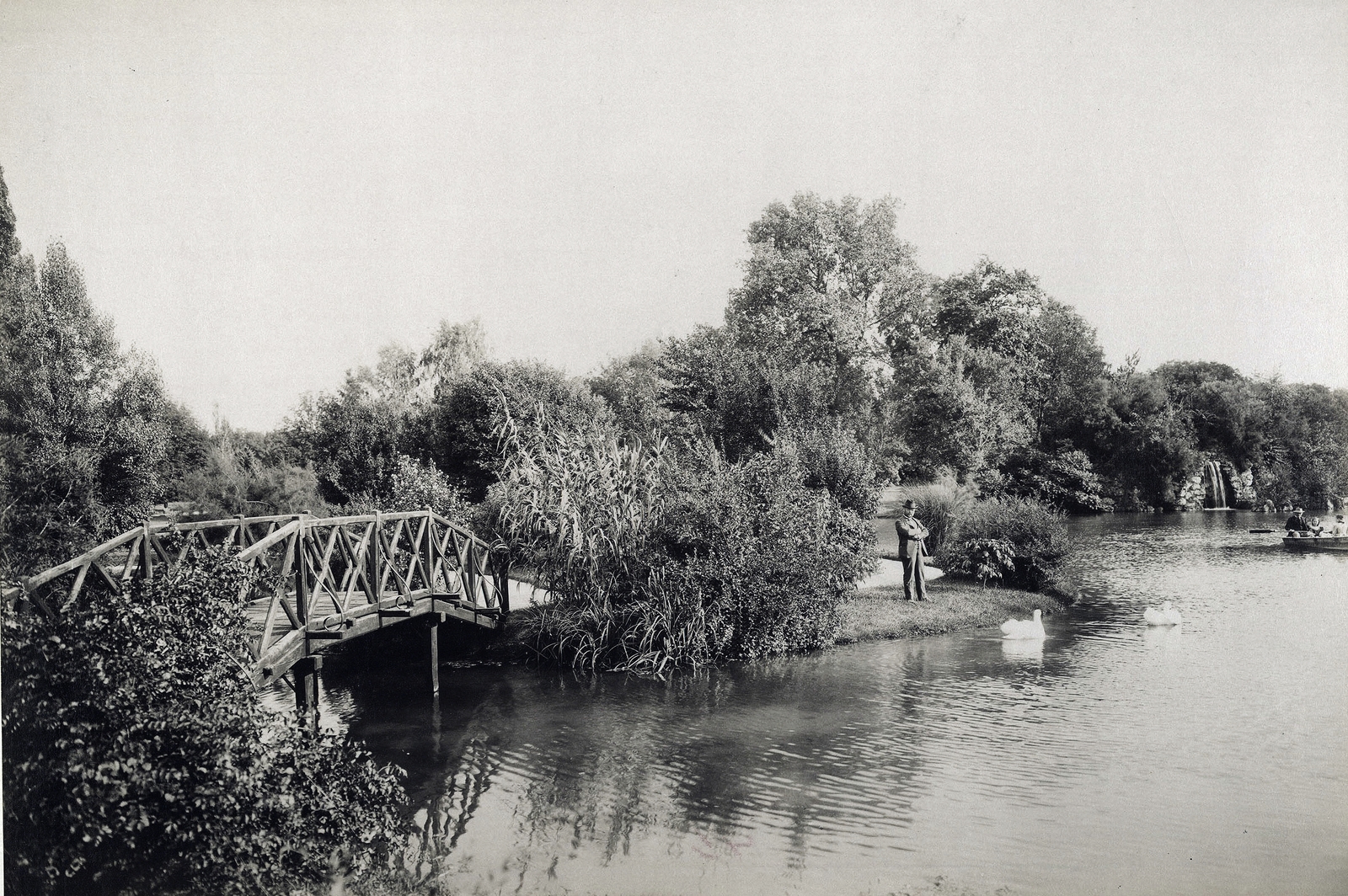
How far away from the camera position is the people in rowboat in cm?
2173

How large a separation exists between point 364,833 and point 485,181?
1177 cm

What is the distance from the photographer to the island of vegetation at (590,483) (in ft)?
18.9

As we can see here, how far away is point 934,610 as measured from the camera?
607 inches

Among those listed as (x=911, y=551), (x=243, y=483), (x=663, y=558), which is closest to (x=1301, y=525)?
(x=911, y=551)

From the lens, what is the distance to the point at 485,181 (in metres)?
15.6

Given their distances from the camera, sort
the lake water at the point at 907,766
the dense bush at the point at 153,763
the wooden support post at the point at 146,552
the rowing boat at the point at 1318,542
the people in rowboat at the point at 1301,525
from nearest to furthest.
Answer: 1. the dense bush at the point at 153,763
2. the lake water at the point at 907,766
3. the wooden support post at the point at 146,552
4. the rowing boat at the point at 1318,542
5. the people in rowboat at the point at 1301,525

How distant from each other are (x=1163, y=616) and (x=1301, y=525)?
10698mm

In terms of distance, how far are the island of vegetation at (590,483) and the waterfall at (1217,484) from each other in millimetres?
570

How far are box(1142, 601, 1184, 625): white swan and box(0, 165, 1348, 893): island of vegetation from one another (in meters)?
2.29

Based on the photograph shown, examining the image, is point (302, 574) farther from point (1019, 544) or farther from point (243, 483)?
point (243, 483)

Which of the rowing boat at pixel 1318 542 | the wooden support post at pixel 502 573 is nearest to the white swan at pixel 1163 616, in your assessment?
the rowing boat at pixel 1318 542

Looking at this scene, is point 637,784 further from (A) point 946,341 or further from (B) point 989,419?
(A) point 946,341

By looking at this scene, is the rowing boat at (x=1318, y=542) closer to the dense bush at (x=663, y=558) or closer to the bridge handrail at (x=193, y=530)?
the dense bush at (x=663, y=558)

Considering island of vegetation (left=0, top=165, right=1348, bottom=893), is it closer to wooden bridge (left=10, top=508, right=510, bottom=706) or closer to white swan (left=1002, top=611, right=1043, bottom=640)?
wooden bridge (left=10, top=508, right=510, bottom=706)
